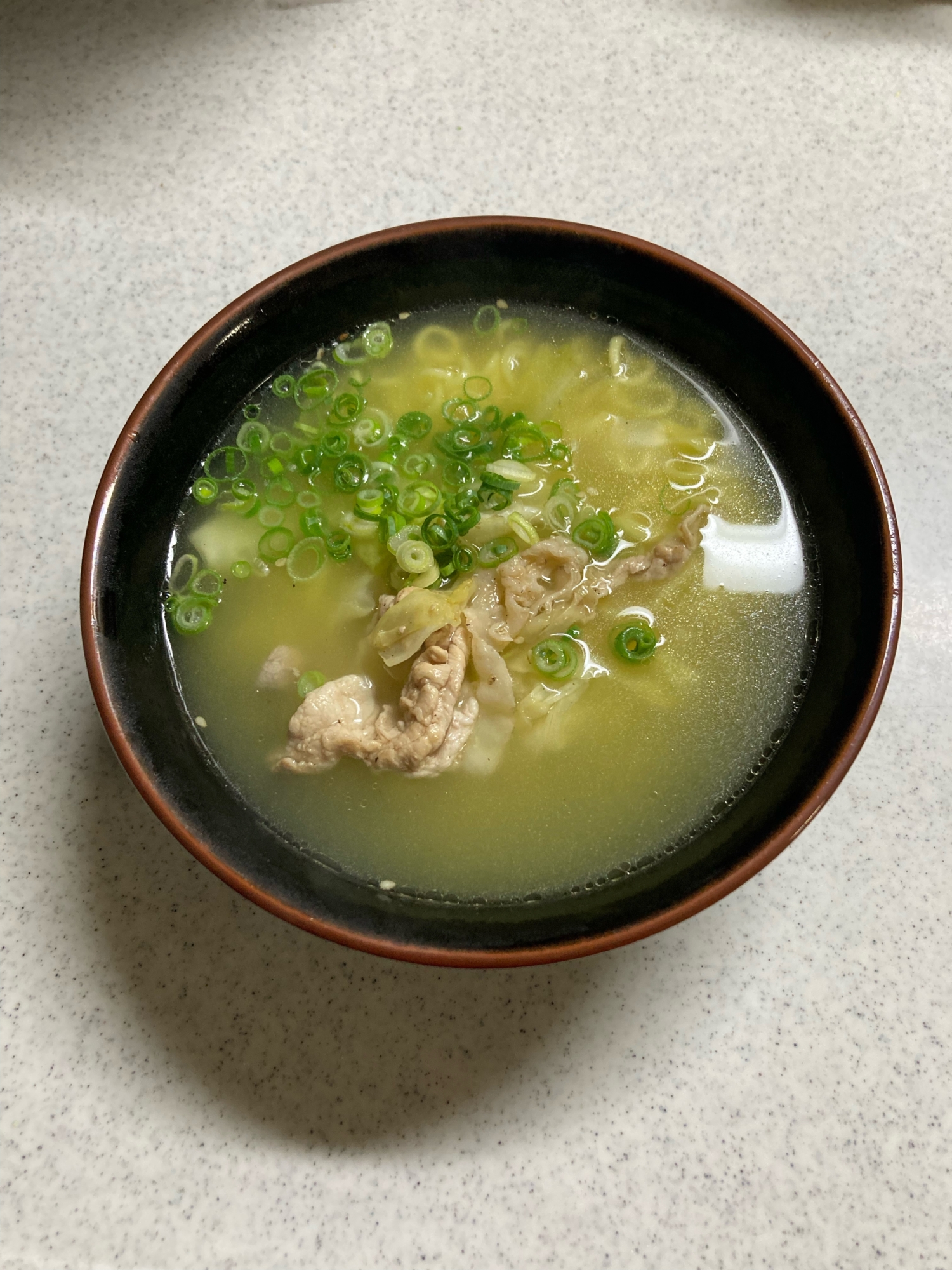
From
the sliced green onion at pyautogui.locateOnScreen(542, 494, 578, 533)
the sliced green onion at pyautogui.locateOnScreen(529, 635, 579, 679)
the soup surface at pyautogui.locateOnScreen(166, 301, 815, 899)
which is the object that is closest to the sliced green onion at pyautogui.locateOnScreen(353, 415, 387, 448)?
the soup surface at pyautogui.locateOnScreen(166, 301, 815, 899)

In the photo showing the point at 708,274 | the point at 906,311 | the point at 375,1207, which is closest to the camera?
the point at 375,1207

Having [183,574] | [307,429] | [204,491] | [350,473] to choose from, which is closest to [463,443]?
[350,473]

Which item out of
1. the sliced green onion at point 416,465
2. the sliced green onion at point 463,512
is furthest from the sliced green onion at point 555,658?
the sliced green onion at point 416,465

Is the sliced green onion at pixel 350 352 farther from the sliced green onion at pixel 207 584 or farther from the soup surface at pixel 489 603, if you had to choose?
the sliced green onion at pixel 207 584

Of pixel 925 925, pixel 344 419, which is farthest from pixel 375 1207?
pixel 344 419

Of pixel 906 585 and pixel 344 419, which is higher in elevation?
pixel 906 585

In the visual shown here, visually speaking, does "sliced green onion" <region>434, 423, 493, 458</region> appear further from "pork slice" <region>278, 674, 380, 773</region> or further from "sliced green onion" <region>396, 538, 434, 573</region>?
"pork slice" <region>278, 674, 380, 773</region>

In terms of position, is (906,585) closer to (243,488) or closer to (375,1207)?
(243,488)

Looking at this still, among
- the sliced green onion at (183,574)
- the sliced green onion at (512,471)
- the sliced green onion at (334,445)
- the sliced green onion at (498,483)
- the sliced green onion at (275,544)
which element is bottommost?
the sliced green onion at (183,574)
